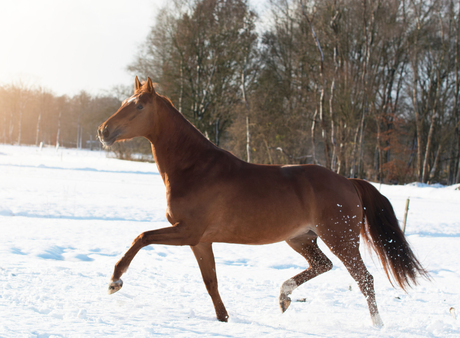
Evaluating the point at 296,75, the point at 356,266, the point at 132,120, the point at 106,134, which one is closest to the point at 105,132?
the point at 106,134

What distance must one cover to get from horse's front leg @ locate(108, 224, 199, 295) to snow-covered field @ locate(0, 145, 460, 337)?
32 centimetres

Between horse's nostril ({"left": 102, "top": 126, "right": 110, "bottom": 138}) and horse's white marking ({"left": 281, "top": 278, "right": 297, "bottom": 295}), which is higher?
horse's nostril ({"left": 102, "top": 126, "right": 110, "bottom": 138})

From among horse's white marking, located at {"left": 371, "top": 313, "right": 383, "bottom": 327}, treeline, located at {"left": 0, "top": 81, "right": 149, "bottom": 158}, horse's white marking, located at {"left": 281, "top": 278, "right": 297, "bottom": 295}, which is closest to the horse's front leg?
horse's white marking, located at {"left": 281, "top": 278, "right": 297, "bottom": 295}

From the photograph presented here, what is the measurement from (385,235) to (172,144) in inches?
94.3

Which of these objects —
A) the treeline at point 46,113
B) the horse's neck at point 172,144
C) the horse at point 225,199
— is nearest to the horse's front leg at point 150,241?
the horse at point 225,199

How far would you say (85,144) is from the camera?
221 ft

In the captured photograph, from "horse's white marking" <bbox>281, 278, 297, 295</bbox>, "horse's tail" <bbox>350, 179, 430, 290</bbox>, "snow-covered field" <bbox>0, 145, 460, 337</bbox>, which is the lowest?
"snow-covered field" <bbox>0, 145, 460, 337</bbox>

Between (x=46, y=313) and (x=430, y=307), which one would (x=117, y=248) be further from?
(x=430, y=307)

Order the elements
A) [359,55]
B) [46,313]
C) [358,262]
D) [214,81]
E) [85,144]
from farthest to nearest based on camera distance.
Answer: [85,144] → [214,81] → [359,55] → [358,262] → [46,313]

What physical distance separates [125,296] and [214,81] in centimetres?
2213

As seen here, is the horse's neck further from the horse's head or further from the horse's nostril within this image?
the horse's nostril

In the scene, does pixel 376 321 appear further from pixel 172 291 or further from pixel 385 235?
pixel 172 291

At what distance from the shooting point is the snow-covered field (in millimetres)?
2955

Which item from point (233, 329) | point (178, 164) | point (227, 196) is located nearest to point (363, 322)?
point (233, 329)
